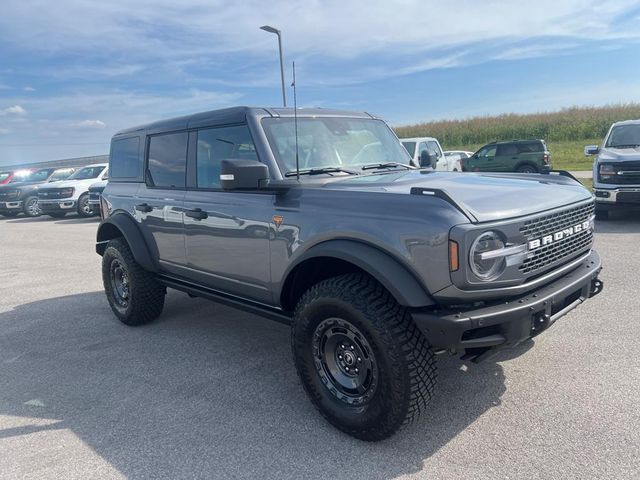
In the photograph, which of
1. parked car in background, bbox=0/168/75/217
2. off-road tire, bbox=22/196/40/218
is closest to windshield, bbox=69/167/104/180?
parked car in background, bbox=0/168/75/217

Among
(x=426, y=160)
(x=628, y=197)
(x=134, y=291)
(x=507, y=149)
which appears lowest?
(x=134, y=291)

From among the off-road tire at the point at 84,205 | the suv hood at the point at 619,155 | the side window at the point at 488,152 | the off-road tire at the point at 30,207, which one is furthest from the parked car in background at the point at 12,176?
the suv hood at the point at 619,155

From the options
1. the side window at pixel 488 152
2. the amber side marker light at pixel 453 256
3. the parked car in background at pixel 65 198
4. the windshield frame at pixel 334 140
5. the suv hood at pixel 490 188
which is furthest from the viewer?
the side window at pixel 488 152

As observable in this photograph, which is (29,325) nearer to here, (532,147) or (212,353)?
(212,353)

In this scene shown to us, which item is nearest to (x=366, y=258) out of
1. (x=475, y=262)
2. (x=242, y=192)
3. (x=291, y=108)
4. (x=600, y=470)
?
(x=475, y=262)

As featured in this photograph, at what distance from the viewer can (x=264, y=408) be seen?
3527mm

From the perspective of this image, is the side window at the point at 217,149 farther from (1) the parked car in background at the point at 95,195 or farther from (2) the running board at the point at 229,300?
(1) the parked car in background at the point at 95,195

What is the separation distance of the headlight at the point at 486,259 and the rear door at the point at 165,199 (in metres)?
2.68

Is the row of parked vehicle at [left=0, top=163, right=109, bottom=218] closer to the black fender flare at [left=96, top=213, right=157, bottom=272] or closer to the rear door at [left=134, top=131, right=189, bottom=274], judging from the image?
the black fender flare at [left=96, top=213, right=157, bottom=272]

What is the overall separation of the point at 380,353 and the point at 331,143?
1932 millimetres

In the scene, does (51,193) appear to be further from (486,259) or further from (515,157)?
(486,259)

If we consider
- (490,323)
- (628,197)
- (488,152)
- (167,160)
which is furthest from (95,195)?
(490,323)

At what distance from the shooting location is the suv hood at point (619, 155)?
9.51 meters

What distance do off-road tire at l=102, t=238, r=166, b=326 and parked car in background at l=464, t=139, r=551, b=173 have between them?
17.1m
